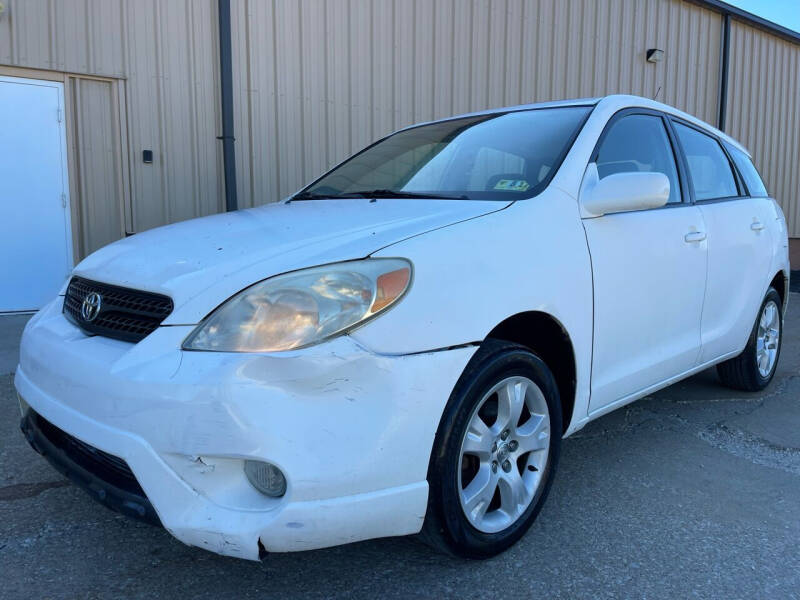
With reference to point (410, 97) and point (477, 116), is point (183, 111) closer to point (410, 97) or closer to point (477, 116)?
point (410, 97)

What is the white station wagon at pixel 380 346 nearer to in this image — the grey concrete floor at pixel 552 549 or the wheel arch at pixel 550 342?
the wheel arch at pixel 550 342

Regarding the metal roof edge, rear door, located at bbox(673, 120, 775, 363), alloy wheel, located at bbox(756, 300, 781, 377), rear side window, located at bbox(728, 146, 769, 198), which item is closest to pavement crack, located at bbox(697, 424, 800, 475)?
rear door, located at bbox(673, 120, 775, 363)

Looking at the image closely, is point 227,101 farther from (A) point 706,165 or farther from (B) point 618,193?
(B) point 618,193

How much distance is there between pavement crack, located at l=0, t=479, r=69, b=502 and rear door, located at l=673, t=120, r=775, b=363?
3.08m

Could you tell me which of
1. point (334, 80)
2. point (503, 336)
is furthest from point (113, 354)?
point (334, 80)

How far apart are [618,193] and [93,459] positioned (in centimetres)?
205

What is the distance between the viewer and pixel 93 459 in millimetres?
2043

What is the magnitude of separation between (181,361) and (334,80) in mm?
5822

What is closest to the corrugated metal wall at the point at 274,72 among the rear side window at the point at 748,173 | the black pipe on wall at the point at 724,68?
the black pipe on wall at the point at 724,68

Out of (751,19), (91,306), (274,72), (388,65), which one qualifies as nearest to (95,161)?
(274,72)

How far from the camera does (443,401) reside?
1925 millimetres

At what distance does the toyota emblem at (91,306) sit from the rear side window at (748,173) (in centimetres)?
371

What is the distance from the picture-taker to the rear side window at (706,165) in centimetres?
354

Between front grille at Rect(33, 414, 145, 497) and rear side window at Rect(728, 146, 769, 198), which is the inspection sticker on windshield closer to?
front grille at Rect(33, 414, 145, 497)
